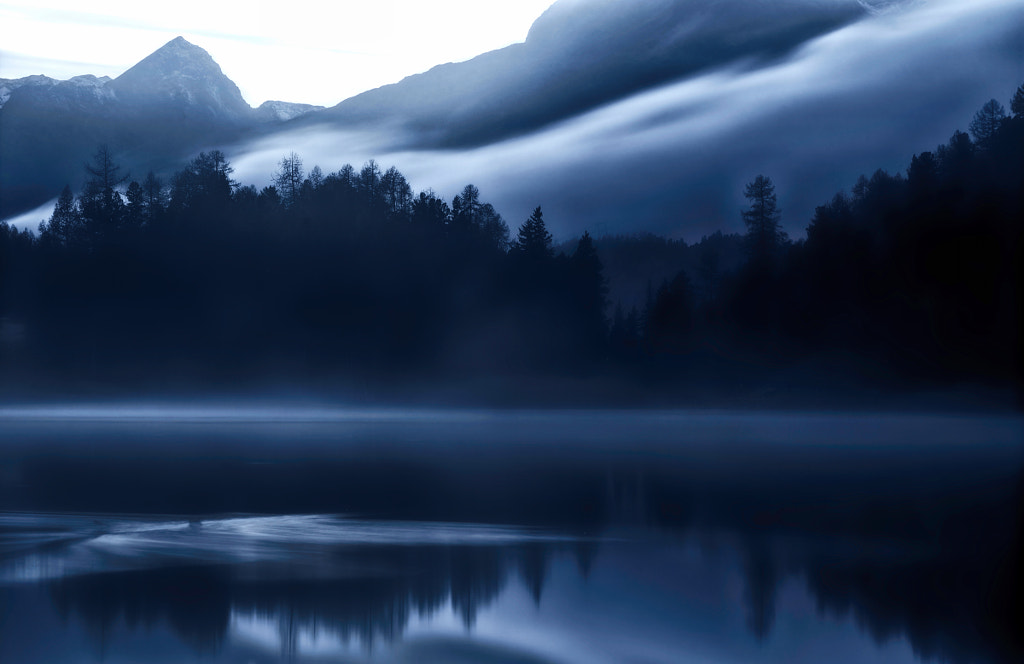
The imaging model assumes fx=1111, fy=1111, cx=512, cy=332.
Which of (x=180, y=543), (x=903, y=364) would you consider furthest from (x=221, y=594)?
(x=903, y=364)

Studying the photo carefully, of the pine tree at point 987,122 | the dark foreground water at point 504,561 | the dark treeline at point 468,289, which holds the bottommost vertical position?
the dark foreground water at point 504,561

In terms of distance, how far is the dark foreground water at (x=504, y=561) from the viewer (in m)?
10.8

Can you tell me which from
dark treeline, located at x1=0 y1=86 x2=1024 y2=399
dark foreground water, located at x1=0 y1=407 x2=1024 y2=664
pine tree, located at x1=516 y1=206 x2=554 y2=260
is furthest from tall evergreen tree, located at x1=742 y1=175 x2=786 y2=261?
dark foreground water, located at x1=0 y1=407 x2=1024 y2=664

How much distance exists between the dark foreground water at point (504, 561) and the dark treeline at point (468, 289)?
178ft

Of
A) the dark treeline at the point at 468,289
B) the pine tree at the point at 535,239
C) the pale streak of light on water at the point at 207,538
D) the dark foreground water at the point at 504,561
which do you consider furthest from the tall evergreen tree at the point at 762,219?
the pale streak of light on water at the point at 207,538

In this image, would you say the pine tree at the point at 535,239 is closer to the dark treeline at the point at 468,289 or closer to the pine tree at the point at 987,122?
the dark treeline at the point at 468,289

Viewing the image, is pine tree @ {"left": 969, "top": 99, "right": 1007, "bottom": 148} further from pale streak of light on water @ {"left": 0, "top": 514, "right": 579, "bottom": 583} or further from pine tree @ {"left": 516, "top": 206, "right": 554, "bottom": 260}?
pale streak of light on water @ {"left": 0, "top": 514, "right": 579, "bottom": 583}

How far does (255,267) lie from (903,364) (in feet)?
179

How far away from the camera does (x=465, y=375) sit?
89.1 meters

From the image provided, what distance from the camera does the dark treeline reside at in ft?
277

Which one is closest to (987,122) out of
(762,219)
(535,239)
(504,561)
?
(762,219)

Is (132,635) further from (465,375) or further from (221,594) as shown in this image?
(465,375)

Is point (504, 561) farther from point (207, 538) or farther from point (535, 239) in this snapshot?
point (535, 239)

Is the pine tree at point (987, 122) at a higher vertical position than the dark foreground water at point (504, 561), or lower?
higher
